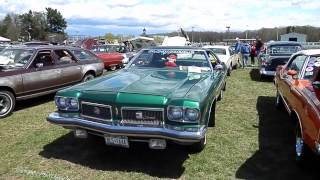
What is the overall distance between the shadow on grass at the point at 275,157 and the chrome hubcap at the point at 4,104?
17.6ft

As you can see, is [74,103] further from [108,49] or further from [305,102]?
[108,49]

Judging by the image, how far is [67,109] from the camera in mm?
5402

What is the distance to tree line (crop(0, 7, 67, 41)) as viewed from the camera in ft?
279

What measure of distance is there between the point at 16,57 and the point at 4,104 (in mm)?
1424

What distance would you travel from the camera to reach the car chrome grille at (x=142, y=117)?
4855mm

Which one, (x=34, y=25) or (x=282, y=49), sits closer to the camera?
(x=282, y=49)

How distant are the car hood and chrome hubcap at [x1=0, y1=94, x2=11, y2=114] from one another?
10.2 ft

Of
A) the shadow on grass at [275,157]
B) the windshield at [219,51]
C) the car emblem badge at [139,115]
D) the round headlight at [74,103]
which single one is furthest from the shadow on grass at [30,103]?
the windshield at [219,51]

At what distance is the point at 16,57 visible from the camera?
9.34m

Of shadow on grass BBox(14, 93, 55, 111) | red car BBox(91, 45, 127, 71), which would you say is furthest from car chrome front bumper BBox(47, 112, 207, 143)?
red car BBox(91, 45, 127, 71)

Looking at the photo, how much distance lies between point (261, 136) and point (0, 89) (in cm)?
552

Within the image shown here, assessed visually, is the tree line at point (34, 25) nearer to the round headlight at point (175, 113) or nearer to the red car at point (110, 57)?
the red car at point (110, 57)

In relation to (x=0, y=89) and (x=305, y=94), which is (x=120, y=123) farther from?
(x=0, y=89)

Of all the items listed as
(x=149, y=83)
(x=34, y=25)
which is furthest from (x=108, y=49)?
(x=34, y=25)
